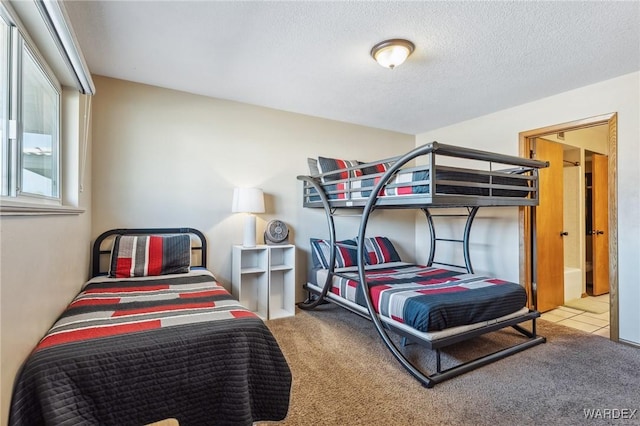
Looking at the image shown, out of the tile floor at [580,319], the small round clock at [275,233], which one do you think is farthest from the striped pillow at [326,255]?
the tile floor at [580,319]

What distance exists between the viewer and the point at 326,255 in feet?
10.7

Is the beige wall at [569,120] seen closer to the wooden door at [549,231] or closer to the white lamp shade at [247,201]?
the wooden door at [549,231]

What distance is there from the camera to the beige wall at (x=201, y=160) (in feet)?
8.77

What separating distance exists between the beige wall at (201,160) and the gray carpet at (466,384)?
131cm

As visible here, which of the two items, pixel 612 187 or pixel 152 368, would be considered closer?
pixel 152 368

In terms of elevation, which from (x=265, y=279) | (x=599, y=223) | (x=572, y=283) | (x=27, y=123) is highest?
(x=27, y=123)

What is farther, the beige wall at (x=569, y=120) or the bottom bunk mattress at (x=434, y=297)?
the beige wall at (x=569, y=120)

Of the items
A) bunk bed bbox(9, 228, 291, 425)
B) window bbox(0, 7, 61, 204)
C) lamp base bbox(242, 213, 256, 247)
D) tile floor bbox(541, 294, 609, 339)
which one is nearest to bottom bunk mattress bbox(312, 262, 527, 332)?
lamp base bbox(242, 213, 256, 247)

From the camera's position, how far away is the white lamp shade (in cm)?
296

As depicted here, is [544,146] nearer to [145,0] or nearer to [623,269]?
[623,269]

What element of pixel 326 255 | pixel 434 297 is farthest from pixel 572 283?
pixel 326 255

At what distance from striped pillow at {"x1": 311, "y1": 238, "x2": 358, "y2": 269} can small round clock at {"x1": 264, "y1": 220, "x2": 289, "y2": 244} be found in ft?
1.14

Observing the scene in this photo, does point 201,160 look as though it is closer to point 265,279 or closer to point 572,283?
point 265,279

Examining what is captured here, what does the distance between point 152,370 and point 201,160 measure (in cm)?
226
